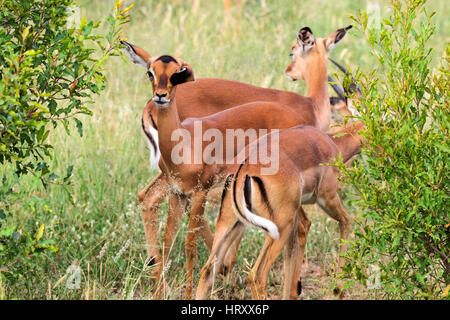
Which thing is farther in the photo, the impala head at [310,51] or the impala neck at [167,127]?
the impala head at [310,51]

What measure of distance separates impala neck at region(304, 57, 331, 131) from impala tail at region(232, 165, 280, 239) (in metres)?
2.12

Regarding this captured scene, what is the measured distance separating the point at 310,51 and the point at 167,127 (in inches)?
86.6

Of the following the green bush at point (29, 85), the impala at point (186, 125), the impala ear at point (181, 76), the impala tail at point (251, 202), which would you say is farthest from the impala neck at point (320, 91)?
the green bush at point (29, 85)

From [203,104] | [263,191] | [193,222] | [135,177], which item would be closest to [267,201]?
[263,191]

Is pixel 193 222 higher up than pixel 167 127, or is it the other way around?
pixel 167 127

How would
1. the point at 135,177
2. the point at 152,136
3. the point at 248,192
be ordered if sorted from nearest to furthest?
the point at 248,192 < the point at 152,136 < the point at 135,177

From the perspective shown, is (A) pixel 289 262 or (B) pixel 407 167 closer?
(B) pixel 407 167

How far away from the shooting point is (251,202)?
3836 millimetres

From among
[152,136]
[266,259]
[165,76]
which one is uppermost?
[165,76]

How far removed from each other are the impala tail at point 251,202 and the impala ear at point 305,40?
99.7 inches

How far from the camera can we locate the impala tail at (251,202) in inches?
150

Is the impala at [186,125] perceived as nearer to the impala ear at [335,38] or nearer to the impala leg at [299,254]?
the impala leg at [299,254]

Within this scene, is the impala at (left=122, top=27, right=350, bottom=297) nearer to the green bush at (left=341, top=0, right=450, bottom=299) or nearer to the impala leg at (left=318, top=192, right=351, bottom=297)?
the impala leg at (left=318, top=192, right=351, bottom=297)

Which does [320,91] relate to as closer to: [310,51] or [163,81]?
[310,51]
